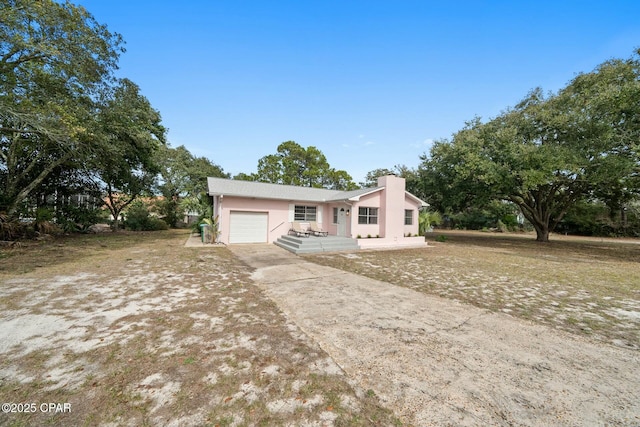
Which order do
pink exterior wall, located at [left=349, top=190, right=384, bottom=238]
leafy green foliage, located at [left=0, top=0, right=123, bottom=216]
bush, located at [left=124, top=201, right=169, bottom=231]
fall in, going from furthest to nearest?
bush, located at [left=124, top=201, right=169, bottom=231], pink exterior wall, located at [left=349, top=190, right=384, bottom=238], leafy green foliage, located at [left=0, top=0, right=123, bottom=216]

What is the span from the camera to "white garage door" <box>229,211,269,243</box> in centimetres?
1352

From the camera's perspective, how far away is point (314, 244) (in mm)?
11805

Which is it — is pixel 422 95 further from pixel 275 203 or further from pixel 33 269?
pixel 33 269

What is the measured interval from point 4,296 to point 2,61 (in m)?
9.42

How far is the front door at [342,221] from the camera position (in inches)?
575

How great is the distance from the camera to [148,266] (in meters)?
7.52

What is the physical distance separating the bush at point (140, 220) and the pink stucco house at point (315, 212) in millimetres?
10521

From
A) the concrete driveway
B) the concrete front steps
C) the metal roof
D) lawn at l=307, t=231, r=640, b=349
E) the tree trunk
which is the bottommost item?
the concrete driveway

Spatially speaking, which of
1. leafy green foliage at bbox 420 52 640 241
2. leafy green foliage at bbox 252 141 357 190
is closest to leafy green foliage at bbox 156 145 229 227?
leafy green foliage at bbox 252 141 357 190

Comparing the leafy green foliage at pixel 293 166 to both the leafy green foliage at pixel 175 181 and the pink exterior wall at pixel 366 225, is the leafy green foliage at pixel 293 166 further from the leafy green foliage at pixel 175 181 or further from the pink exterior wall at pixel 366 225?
the pink exterior wall at pixel 366 225

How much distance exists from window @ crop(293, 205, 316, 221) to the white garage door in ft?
6.20

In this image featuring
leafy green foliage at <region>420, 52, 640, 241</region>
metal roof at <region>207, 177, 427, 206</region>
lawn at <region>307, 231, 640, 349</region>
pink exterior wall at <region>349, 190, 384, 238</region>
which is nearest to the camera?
lawn at <region>307, 231, 640, 349</region>

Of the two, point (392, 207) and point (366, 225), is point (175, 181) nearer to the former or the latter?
point (366, 225)

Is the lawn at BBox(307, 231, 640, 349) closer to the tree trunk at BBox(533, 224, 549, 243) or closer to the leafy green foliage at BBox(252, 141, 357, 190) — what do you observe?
the tree trunk at BBox(533, 224, 549, 243)
